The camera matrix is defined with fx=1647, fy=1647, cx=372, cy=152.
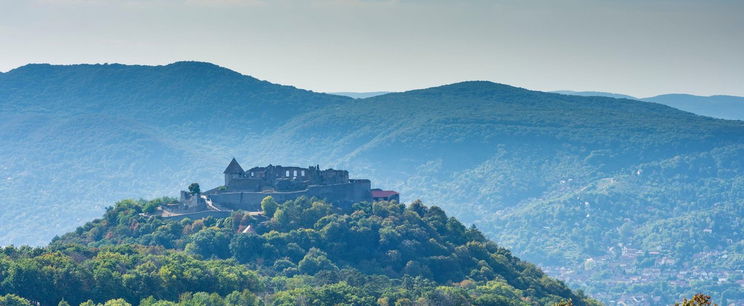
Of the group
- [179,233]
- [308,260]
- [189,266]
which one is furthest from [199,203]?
[189,266]

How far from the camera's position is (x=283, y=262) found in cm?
10431

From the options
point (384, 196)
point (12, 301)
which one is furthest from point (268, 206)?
point (12, 301)

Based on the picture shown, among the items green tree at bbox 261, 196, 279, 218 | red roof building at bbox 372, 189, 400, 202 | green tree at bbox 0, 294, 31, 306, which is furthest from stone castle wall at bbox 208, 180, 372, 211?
green tree at bbox 0, 294, 31, 306

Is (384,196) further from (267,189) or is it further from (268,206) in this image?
(268,206)

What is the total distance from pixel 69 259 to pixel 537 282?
38520 mm

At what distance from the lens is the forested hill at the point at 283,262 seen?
282ft

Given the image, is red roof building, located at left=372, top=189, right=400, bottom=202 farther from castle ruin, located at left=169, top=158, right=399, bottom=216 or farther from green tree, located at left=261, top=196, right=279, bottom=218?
green tree, located at left=261, top=196, right=279, bottom=218

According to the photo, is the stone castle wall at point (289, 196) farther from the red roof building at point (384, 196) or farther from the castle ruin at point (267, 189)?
the red roof building at point (384, 196)

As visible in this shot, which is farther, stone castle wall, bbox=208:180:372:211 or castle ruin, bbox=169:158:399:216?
castle ruin, bbox=169:158:399:216

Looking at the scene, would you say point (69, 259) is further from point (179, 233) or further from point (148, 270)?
point (179, 233)

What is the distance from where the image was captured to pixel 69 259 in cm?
8856

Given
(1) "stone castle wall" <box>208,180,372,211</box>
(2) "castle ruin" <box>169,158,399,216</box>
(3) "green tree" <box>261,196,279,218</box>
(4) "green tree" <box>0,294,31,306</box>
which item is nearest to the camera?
(4) "green tree" <box>0,294,31,306</box>

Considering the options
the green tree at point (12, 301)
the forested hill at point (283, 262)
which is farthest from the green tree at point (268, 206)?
the green tree at point (12, 301)

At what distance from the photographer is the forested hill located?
85812mm
